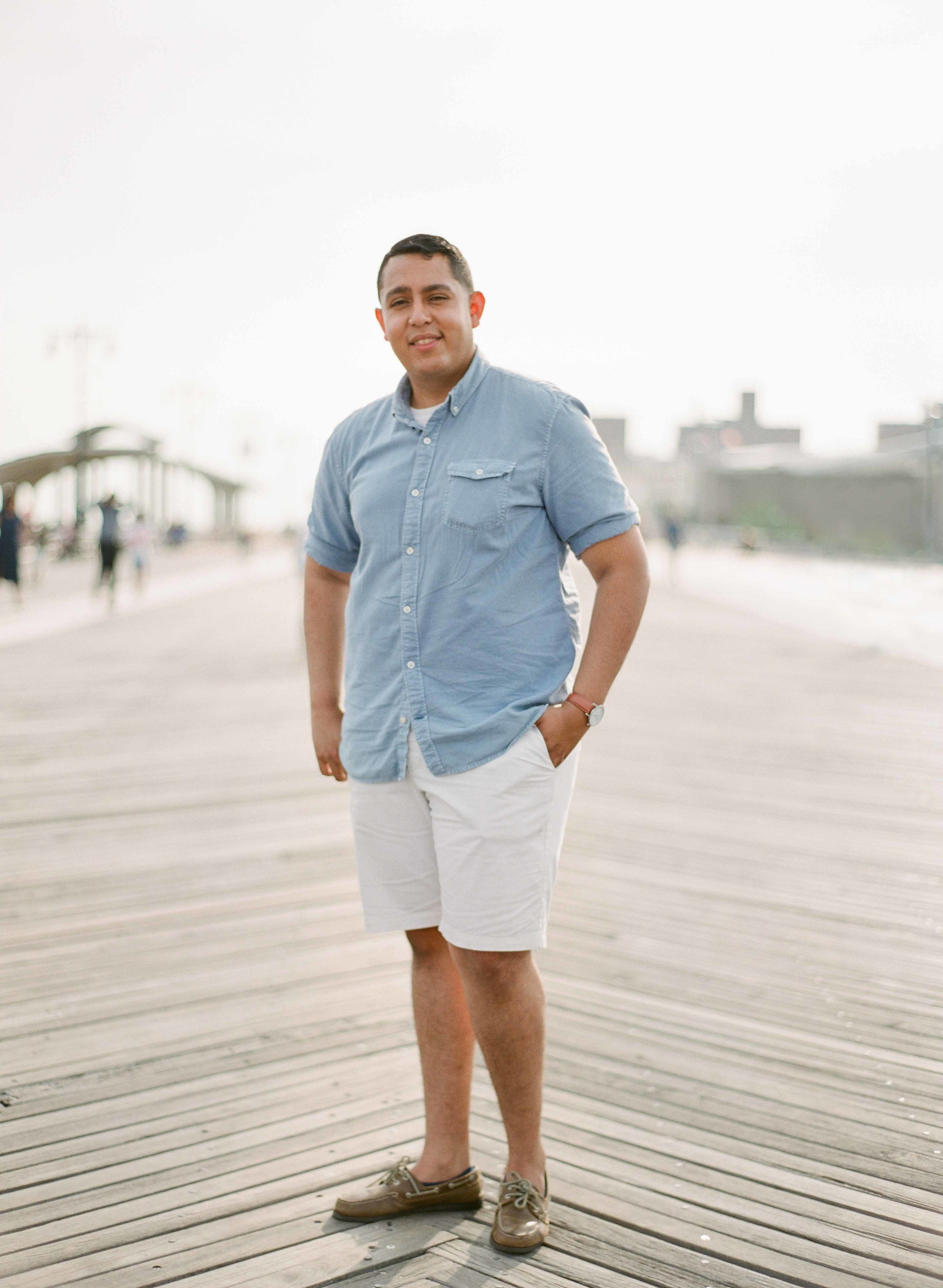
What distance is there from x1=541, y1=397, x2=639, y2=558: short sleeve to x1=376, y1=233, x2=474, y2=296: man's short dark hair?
0.31m

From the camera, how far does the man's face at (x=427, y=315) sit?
2328mm

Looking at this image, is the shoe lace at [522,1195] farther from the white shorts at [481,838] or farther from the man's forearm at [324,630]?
the man's forearm at [324,630]

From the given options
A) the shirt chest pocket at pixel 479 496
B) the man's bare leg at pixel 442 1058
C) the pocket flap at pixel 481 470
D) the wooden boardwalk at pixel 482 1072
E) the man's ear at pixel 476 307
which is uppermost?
the man's ear at pixel 476 307

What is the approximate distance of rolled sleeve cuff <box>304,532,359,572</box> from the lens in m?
2.64

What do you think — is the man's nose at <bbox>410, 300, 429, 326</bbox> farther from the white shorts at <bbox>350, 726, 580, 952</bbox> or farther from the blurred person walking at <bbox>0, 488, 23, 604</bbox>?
the blurred person walking at <bbox>0, 488, 23, 604</bbox>

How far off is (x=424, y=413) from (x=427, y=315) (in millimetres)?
183

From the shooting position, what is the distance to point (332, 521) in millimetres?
2602

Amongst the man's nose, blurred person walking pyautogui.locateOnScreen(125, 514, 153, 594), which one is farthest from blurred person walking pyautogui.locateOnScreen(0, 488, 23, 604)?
the man's nose

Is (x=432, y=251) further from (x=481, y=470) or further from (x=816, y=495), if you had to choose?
(x=816, y=495)

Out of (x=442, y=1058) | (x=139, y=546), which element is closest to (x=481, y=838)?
(x=442, y=1058)

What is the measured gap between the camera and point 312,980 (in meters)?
3.81

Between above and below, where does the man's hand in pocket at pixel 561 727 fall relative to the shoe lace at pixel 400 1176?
above

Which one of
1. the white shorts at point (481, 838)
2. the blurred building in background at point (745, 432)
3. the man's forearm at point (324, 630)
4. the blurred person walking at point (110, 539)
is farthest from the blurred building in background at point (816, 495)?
the white shorts at point (481, 838)

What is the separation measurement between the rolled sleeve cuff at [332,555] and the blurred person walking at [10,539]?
16046mm
